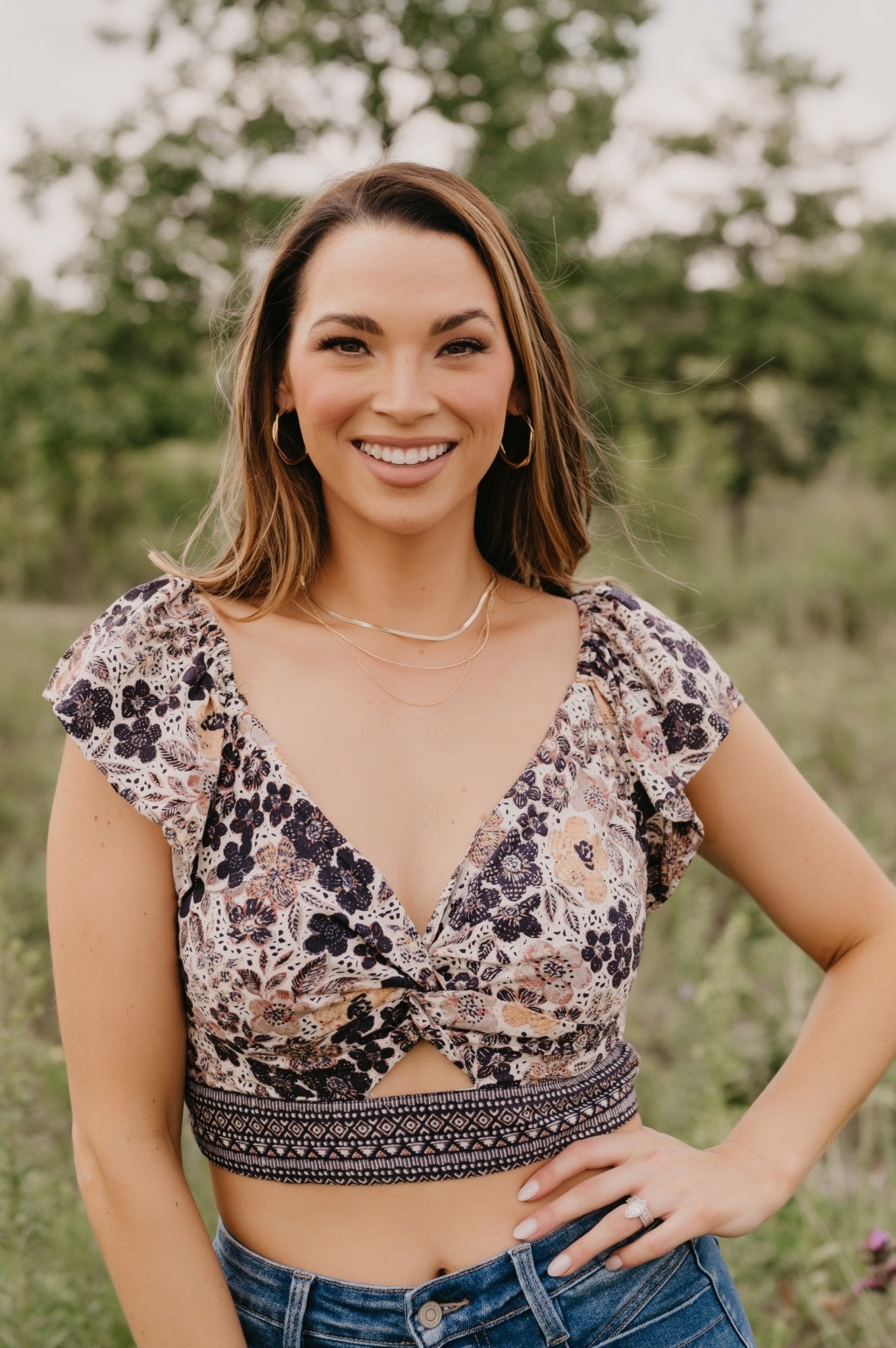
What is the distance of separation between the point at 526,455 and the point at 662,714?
0.52 meters

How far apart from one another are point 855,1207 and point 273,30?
44.3 ft

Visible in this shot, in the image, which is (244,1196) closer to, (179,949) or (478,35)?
(179,949)

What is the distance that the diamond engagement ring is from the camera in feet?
5.20

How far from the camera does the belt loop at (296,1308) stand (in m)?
1.53

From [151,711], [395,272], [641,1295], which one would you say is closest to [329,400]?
[395,272]

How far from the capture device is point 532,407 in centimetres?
197

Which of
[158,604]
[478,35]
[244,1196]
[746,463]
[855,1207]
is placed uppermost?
[478,35]

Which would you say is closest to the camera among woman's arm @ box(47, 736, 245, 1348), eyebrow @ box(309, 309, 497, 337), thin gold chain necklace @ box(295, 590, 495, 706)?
woman's arm @ box(47, 736, 245, 1348)

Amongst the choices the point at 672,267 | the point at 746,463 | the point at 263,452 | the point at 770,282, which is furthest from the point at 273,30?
the point at 263,452

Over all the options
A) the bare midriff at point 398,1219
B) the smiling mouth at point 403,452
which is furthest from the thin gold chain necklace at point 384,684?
the bare midriff at point 398,1219

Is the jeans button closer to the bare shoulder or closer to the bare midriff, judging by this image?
the bare midriff

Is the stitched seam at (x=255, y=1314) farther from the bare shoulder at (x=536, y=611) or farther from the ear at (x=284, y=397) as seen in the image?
the ear at (x=284, y=397)

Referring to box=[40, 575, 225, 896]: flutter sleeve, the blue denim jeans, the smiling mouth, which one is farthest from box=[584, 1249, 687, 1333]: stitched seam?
the smiling mouth

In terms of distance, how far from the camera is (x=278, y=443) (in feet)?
6.43
